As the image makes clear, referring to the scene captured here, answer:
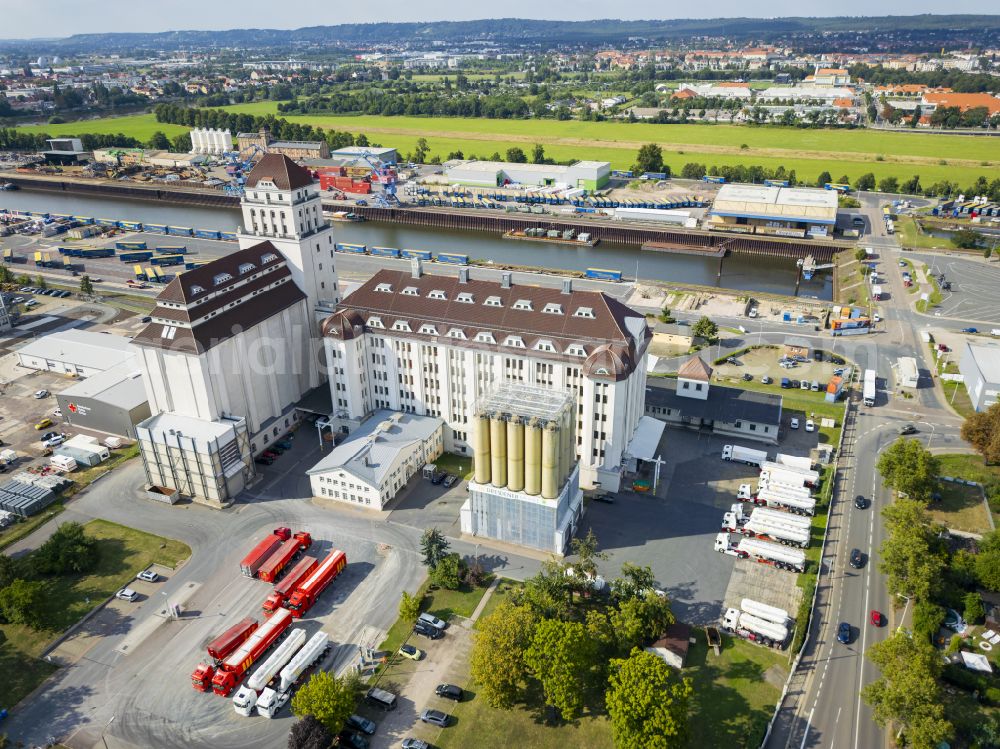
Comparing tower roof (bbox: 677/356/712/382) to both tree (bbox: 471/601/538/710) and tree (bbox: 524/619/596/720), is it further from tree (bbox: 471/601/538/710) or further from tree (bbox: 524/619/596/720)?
tree (bbox: 471/601/538/710)

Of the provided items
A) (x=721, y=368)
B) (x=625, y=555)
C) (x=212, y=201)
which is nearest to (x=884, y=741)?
(x=625, y=555)

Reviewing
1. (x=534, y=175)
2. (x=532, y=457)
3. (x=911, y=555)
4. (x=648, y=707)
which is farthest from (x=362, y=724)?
(x=534, y=175)

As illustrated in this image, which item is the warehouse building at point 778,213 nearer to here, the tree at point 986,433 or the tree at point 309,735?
the tree at point 986,433

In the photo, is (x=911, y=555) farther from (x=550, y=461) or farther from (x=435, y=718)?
(x=435, y=718)

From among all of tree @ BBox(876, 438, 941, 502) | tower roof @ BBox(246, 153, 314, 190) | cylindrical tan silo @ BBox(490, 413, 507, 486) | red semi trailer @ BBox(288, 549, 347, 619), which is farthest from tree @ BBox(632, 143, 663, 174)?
red semi trailer @ BBox(288, 549, 347, 619)

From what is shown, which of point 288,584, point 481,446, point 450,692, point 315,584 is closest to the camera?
point 450,692

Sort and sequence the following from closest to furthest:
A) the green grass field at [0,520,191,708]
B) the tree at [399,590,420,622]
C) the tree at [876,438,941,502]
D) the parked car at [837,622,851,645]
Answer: the green grass field at [0,520,191,708] → the parked car at [837,622,851,645] → the tree at [399,590,420,622] → the tree at [876,438,941,502]

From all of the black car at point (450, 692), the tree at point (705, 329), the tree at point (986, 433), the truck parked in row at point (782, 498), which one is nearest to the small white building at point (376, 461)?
the black car at point (450, 692)
